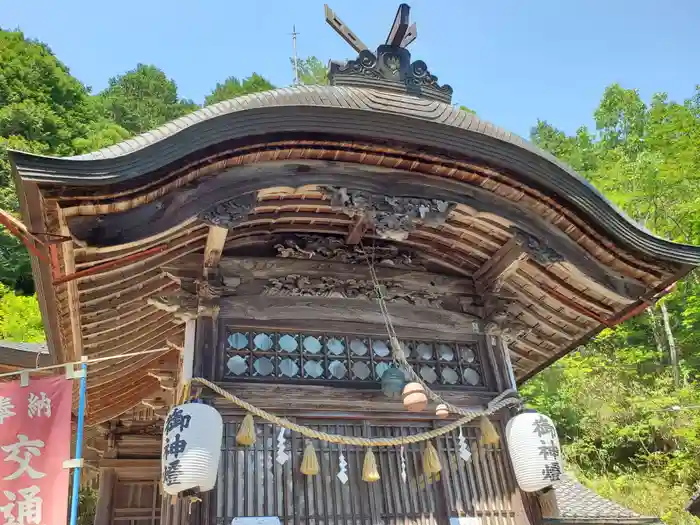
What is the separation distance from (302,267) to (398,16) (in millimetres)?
3140

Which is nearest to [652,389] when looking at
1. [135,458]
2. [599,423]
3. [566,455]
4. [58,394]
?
[599,423]

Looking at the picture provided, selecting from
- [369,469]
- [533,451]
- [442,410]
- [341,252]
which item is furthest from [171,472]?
[533,451]

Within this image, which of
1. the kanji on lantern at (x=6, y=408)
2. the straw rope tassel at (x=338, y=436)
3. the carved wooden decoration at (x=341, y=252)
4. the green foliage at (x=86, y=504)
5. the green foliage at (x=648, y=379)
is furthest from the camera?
the green foliage at (x=648, y=379)

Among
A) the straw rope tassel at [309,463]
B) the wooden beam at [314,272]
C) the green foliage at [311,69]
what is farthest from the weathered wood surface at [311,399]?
the green foliage at [311,69]

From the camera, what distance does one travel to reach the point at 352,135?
17.4 feet

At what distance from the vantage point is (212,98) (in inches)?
1442

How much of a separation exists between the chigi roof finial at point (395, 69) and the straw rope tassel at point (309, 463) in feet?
12.9

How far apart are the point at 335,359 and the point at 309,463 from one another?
1.20 m

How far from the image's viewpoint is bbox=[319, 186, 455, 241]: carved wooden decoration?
5.63 meters

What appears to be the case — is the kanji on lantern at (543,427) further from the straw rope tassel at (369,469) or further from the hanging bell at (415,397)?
the straw rope tassel at (369,469)

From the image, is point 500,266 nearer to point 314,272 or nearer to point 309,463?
point 314,272

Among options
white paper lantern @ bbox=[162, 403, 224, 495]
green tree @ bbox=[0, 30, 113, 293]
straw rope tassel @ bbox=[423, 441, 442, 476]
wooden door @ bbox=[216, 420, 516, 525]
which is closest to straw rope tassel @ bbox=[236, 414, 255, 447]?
white paper lantern @ bbox=[162, 403, 224, 495]

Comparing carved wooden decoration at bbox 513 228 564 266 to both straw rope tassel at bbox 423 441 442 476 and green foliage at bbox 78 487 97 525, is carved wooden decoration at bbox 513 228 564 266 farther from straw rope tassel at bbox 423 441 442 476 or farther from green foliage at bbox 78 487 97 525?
green foliage at bbox 78 487 97 525

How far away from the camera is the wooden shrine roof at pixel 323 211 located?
4676 mm
